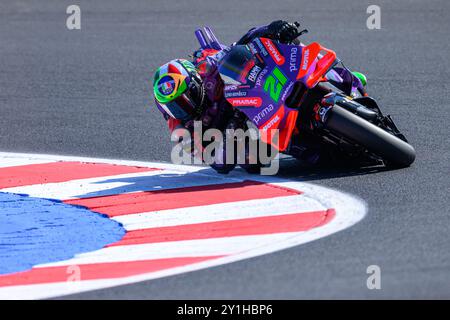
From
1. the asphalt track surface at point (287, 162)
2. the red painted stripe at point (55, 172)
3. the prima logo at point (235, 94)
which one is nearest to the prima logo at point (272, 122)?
the prima logo at point (235, 94)

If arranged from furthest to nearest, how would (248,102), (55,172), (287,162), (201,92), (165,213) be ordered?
(55,172) < (287,162) < (201,92) < (248,102) < (165,213)

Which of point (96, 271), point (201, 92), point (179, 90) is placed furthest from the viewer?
point (201, 92)

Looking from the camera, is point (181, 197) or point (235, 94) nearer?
point (181, 197)

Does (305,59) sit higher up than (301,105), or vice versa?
(305,59)

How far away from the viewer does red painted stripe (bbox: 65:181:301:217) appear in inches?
314

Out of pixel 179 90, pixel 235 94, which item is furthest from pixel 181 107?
pixel 235 94

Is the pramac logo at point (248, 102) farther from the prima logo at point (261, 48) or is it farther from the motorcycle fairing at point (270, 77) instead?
the prima logo at point (261, 48)

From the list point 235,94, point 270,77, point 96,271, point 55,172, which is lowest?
point 96,271

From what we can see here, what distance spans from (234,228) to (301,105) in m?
1.62

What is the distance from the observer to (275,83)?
8383 mm

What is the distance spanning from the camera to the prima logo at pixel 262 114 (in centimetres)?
835

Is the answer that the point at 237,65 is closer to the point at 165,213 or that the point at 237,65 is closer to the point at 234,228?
the point at 165,213

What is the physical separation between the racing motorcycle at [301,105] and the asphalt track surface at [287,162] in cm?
23
